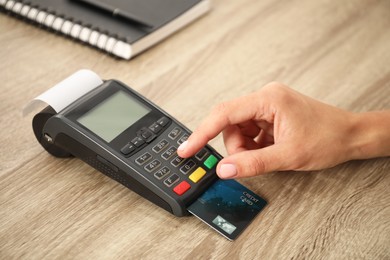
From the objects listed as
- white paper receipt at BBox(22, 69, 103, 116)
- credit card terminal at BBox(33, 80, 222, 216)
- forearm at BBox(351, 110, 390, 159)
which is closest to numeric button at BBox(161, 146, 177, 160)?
credit card terminal at BBox(33, 80, 222, 216)

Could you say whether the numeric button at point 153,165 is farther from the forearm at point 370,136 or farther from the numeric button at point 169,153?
the forearm at point 370,136

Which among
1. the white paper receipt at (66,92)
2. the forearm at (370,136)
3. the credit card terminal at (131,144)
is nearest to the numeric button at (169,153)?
the credit card terminal at (131,144)

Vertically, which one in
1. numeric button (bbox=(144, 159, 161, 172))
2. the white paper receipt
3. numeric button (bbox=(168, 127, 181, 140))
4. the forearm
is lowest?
numeric button (bbox=(144, 159, 161, 172))

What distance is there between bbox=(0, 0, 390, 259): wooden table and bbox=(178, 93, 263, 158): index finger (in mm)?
78

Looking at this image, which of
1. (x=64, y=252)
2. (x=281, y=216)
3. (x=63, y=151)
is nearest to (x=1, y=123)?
(x=63, y=151)

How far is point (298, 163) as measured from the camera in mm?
582

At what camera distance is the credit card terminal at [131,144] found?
55 centimetres

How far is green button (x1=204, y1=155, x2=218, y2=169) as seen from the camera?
58 cm

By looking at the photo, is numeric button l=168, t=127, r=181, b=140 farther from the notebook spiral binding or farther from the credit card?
the notebook spiral binding

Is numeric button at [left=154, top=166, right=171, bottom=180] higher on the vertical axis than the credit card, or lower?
higher

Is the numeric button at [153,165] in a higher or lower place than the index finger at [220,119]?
lower

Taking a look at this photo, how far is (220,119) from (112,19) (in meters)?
0.37

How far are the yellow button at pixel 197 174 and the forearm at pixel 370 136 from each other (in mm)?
210

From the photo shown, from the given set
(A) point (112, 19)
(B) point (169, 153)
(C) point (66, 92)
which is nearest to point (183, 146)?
(B) point (169, 153)
